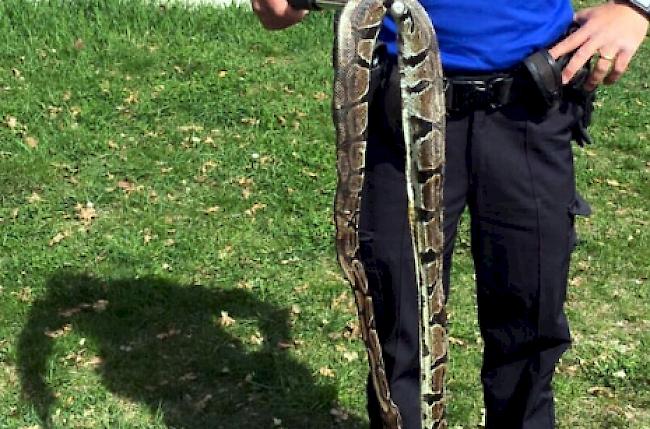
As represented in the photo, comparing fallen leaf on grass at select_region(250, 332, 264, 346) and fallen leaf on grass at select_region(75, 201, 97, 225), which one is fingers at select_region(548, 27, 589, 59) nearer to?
fallen leaf on grass at select_region(250, 332, 264, 346)

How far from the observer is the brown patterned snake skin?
2.58 metres

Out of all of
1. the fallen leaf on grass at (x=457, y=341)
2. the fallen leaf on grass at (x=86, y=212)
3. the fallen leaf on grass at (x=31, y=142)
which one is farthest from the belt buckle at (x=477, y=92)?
the fallen leaf on grass at (x=31, y=142)

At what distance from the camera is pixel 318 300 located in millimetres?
5566

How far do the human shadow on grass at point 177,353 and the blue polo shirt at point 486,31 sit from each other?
2053mm

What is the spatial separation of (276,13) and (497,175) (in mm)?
834

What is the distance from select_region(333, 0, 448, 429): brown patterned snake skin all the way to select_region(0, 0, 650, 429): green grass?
1766 millimetres

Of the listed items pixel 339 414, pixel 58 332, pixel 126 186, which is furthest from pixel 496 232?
pixel 126 186

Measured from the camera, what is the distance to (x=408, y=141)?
2.71m

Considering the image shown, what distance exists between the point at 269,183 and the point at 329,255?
1.03 metres

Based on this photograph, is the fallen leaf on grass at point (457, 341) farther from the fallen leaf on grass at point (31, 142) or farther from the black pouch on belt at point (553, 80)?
the fallen leaf on grass at point (31, 142)

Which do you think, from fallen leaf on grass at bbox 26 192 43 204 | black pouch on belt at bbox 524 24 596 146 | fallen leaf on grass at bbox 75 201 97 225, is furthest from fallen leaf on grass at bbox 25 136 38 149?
black pouch on belt at bbox 524 24 596 146

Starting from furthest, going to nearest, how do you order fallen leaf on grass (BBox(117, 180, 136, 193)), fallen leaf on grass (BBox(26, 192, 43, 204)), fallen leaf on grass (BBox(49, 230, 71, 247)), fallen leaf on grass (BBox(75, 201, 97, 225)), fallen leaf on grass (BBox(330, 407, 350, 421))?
fallen leaf on grass (BBox(117, 180, 136, 193)) → fallen leaf on grass (BBox(26, 192, 43, 204)) → fallen leaf on grass (BBox(75, 201, 97, 225)) → fallen leaf on grass (BBox(49, 230, 71, 247)) → fallen leaf on grass (BBox(330, 407, 350, 421))

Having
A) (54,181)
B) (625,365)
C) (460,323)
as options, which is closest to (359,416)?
(460,323)

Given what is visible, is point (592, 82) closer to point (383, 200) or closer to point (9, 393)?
point (383, 200)
